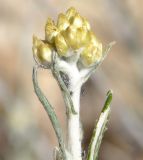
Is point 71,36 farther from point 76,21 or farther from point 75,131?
point 75,131

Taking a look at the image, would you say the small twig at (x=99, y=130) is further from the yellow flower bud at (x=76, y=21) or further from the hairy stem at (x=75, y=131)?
the yellow flower bud at (x=76, y=21)

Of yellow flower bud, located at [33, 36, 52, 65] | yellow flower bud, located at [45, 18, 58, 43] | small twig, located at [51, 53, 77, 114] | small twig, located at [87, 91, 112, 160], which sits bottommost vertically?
small twig, located at [87, 91, 112, 160]

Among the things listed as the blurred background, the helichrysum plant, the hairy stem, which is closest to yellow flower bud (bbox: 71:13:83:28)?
the helichrysum plant

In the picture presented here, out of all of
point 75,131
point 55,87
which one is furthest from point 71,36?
point 55,87

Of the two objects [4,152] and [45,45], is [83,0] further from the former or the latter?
[45,45]

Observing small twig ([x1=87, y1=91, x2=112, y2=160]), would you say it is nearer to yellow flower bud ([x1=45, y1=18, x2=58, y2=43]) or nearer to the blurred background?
yellow flower bud ([x1=45, y1=18, x2=58, y2=43])

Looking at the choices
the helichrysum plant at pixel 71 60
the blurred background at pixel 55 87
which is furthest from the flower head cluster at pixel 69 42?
the blurred background at pixel 55 87

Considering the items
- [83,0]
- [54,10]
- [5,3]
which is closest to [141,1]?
[83,0]
